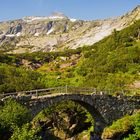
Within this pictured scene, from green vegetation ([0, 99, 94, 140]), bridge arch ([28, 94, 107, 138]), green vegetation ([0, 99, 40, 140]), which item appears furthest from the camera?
green vegetation ([0, 99, 94, 140])

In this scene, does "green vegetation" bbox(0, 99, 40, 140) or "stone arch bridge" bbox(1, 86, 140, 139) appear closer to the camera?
"green vegetation" bbox(0, 99, 40, 140)

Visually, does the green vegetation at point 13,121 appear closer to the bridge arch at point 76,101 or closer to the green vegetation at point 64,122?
the bridge arch at point 76,101

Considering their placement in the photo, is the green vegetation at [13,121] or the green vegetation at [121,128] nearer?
the green vegetation at [13,121]

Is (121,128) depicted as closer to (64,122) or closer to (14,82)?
(64,122)

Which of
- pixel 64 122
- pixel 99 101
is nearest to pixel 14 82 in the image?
pixel 64 122

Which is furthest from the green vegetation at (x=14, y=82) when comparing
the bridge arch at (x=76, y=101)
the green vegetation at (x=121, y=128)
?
the green vegetation at (x=121, y=128)

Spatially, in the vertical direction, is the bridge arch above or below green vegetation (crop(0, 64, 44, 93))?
below

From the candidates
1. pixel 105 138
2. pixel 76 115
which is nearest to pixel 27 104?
pixel 105 138

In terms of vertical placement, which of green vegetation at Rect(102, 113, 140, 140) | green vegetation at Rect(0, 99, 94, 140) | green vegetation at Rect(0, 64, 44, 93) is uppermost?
green vegetation at Rect(0, 64, 44, 93)

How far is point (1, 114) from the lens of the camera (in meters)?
54.3

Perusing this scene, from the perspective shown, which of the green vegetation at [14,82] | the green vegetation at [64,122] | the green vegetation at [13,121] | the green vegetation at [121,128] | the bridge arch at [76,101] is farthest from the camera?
the green vegetation at [14,82]

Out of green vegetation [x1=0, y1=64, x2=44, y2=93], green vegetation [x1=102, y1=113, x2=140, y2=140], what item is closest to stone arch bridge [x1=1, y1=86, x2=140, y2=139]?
green vegetation [x1=102, y1=113, x2=140, y2=140]

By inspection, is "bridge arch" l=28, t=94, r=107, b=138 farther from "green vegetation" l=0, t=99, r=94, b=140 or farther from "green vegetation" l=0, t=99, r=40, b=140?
"green vegetation" l=0, t=99, r=40, b=140

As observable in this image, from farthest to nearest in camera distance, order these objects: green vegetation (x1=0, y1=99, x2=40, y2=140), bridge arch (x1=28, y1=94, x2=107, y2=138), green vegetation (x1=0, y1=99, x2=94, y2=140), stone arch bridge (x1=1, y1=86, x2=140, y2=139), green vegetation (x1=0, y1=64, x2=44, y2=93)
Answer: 1. green vegetation (x1=0, y1=64, x2=44, y2=93)
2. green vegetation (x1=0, y1=99, x2=94, y2=140)
3. stone arch bridge (x1=1, y1=86, x2=140, y2=139)
4. bridge arch (x1=28, y1=94, x2=107, y2=138)
5. green vegetation (x1=0, y1=99, x2=40, y2=140)
